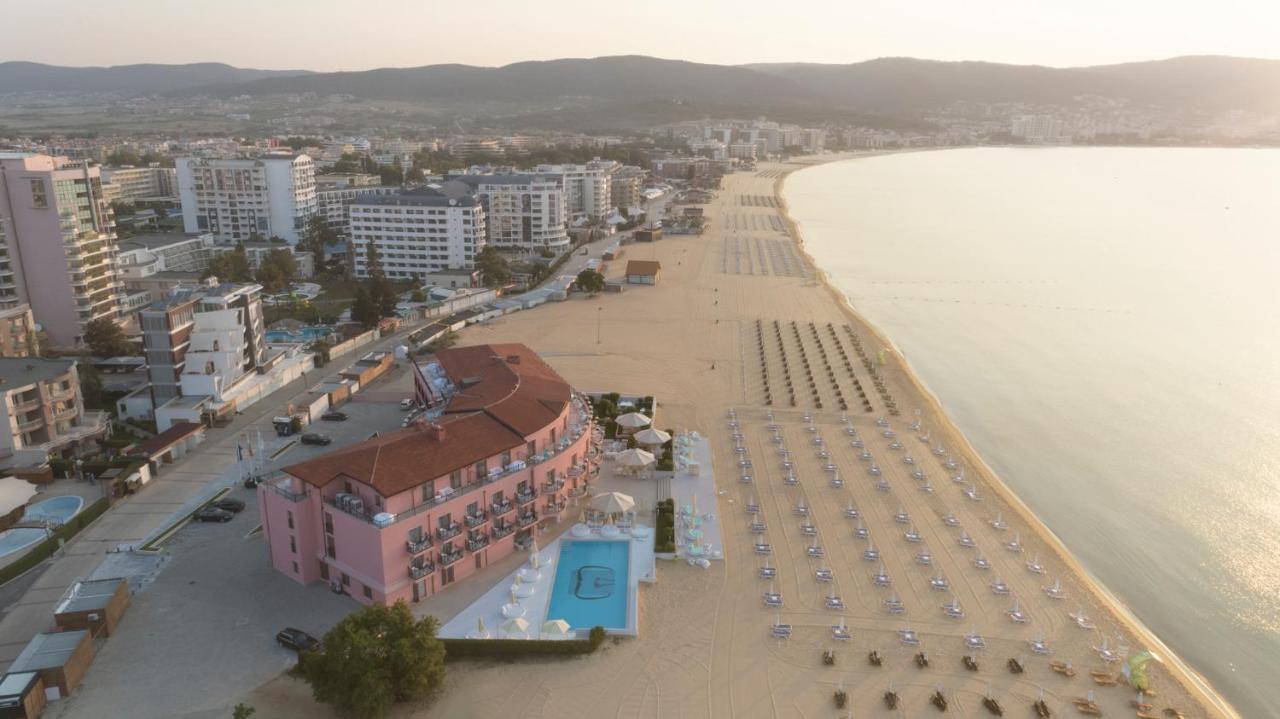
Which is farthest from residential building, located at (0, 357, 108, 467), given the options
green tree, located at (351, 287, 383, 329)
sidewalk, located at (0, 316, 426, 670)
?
green tree, located at (351, 287, 383, 329)

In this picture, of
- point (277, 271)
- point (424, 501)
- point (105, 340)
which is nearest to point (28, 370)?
point (105, 340)

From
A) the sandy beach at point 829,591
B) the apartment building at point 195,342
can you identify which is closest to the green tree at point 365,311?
the apartment building at point 195,342

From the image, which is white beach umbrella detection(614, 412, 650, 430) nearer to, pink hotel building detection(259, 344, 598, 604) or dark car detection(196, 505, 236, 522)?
pink hotel building detection(259, 344, 598, 604)

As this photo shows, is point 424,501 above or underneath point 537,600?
above

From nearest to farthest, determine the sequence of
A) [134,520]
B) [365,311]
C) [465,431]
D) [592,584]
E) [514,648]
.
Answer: [514,648] < [592,584] < [465,431] < [134,520] < [365,311]

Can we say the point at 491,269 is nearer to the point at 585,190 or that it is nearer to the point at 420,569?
the point at 585,190

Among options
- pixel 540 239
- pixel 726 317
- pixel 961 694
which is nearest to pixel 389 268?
pixel 540 239

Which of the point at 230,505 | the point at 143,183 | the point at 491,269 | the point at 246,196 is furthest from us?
the point at 143,183
